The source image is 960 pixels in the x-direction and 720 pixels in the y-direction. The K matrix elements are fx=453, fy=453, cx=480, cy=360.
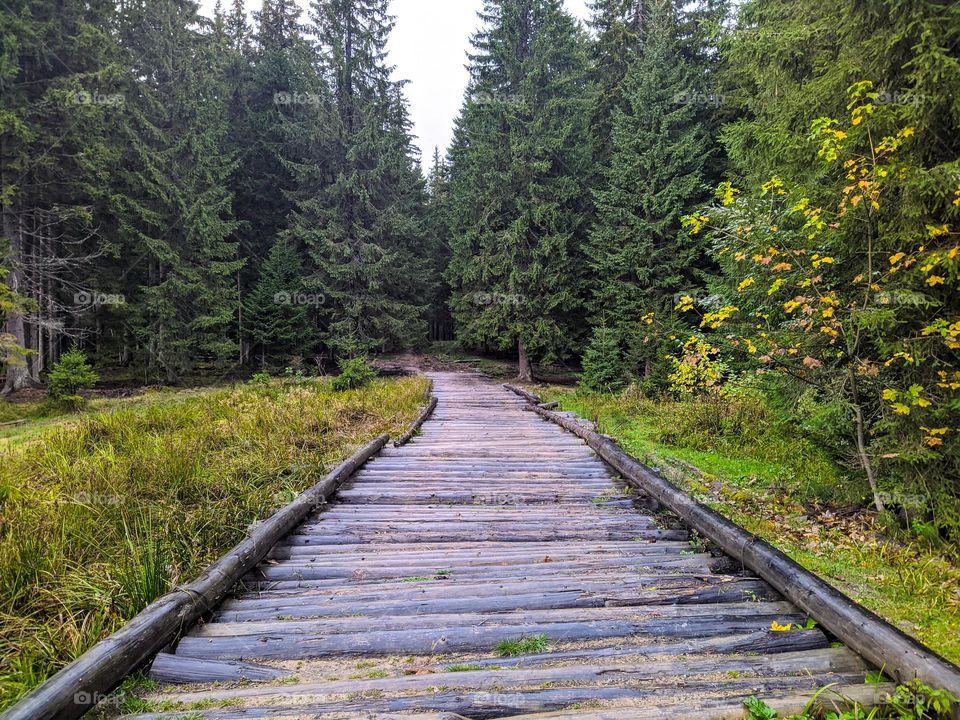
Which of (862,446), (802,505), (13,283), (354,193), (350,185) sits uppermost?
(350,185)

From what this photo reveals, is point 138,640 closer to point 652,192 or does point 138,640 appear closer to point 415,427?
point 415,427

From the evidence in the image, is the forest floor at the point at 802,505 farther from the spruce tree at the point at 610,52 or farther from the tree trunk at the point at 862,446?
the spruce tree at the point at 610,52

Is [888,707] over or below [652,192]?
below

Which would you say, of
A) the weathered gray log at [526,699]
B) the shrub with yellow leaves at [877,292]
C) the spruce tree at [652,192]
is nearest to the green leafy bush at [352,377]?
Answer: the spruce tree at [652,192]

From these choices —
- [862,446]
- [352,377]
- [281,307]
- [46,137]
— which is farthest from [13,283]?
[862,446]

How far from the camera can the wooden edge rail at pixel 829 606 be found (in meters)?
1.86

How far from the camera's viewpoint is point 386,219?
78.6 feet

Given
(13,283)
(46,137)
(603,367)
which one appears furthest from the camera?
(46,137)

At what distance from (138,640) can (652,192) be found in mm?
19694

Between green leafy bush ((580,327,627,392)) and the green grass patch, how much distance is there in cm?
1417

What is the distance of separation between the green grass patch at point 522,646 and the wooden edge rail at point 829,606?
4.76 ft

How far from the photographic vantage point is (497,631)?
2318mm

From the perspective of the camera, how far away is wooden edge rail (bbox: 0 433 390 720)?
1.64m

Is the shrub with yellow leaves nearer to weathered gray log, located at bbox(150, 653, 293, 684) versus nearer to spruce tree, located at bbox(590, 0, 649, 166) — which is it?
weathered gray log, located at bbox(150, 653, 293, 684)
